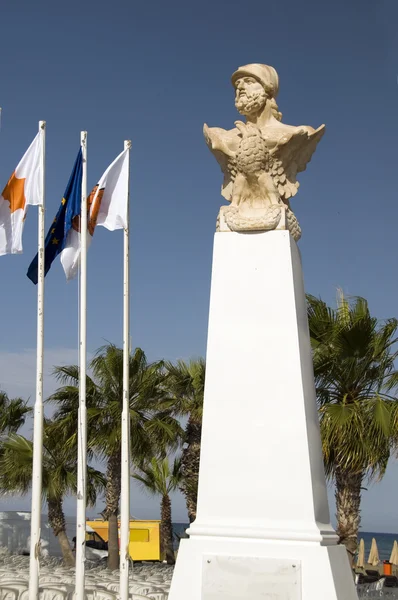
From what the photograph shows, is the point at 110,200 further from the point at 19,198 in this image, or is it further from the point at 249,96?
the point at 249,96

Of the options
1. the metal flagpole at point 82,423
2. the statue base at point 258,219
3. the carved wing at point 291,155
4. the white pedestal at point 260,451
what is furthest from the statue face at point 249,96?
the metal flagpole at point 82,423

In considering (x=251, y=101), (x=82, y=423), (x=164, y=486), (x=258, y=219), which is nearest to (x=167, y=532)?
(x=164, y=486)

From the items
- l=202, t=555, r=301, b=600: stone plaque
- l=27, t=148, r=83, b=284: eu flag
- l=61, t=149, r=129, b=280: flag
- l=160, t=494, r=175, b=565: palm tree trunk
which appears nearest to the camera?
l=202, t=555, r=301, b=600: stone plaque

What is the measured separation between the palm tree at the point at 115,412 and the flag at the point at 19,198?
8.81 meters

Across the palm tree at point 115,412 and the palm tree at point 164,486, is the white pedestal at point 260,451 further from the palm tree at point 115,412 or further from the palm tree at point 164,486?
the palm tree at point 164,486

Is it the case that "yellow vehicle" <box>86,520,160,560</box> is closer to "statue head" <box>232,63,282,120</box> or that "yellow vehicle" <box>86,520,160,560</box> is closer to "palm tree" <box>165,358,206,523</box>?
"palm tree" <box>165,358,206,523</box>

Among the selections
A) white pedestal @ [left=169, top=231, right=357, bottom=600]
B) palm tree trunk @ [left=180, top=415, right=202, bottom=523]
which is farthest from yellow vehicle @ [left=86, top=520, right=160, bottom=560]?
white pedestal @ [left=169, top=231, right=357, bottom=600]

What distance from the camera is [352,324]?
1425 cm

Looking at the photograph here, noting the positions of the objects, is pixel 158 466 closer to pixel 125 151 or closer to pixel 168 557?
pixel 168 557

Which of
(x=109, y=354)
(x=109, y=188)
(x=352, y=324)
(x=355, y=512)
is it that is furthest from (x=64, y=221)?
(x=109, y=354)

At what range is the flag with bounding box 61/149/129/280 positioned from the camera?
12828mm

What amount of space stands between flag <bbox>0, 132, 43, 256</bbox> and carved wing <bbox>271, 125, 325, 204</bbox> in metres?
4.42

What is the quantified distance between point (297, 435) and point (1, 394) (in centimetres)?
2155

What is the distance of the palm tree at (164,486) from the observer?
2564 centimetres
